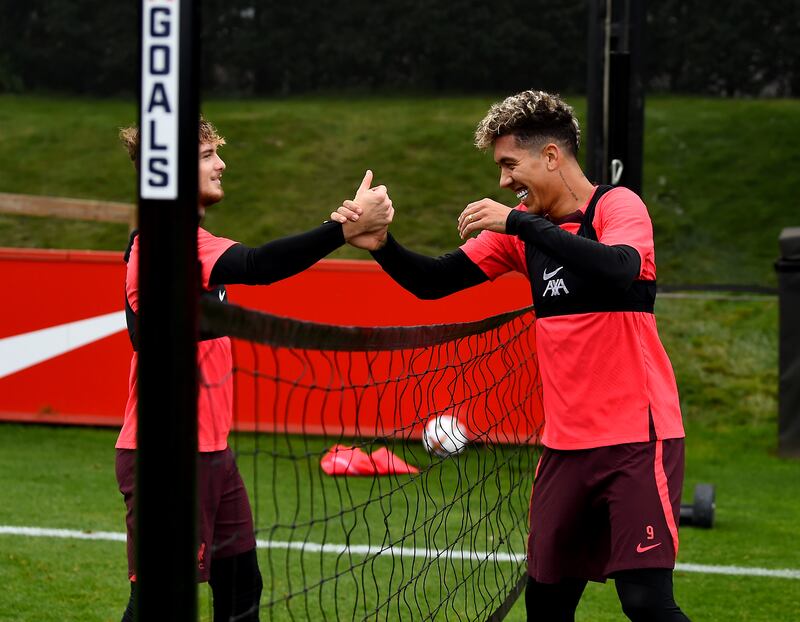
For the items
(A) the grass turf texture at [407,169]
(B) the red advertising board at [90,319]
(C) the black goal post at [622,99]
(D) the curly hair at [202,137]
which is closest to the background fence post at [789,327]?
(C) the black goal post at [622,99]

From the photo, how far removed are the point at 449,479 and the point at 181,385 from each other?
682cm

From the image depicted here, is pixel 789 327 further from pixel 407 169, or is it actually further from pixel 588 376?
pixel 407 169

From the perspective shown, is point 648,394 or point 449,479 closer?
point 648,394

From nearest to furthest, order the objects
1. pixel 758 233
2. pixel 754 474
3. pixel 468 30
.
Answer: pixel 754 474 < pixel 758 233 < pixel 468 30

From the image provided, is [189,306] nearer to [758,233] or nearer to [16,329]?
[16,329]

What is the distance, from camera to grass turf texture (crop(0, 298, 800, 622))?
620 cm

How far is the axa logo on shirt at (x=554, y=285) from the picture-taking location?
13.4 feet

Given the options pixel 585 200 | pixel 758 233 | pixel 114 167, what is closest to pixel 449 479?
pixel 585 200

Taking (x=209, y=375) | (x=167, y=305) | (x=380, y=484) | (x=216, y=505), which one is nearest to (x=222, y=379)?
(x=209, y=375)

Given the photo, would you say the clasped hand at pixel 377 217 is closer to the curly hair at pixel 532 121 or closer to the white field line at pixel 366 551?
the curly hair at pixel 532 121

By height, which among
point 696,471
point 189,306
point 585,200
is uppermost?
point 585,200

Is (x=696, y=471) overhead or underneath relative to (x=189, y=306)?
underneath

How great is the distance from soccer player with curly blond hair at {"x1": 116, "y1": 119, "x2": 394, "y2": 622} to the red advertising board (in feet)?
19.8

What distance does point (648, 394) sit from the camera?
399cm
